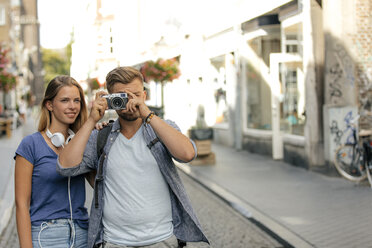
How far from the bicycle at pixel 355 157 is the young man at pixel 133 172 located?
7505 millimetres

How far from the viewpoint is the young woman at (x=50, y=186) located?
2715 millimetres

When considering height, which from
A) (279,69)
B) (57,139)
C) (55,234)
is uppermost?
(279,69)

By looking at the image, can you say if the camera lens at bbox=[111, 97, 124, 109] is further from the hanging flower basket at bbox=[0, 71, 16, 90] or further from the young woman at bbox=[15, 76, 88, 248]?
the hanging flower basket at bbox=[0, 71, 16, 90]

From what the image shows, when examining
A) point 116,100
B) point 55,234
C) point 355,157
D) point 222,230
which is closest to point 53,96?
point 116,100

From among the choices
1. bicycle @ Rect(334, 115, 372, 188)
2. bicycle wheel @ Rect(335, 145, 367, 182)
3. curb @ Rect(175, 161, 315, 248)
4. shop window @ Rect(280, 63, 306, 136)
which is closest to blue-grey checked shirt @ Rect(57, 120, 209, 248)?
curb @ Rect(175, 161, 315, 248)

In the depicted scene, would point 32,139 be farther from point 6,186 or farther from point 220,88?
point 220,88

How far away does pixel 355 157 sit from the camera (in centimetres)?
1005

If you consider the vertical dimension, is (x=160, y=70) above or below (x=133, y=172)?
above

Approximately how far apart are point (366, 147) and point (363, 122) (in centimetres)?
167

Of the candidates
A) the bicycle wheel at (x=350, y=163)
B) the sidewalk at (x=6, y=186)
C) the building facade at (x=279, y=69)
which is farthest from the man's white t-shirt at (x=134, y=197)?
the bicycle wheel at (x=350, y=163)

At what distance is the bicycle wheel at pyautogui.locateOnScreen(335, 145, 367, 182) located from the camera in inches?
385

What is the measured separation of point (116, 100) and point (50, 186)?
0.61m

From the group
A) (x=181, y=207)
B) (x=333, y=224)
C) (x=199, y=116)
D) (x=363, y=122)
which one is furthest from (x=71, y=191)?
(x=199, y=116)

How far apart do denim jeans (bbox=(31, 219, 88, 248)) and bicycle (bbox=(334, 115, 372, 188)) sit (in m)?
7.62
